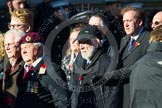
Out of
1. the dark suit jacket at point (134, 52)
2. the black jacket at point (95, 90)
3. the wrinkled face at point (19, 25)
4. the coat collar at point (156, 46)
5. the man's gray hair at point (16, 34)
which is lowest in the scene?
the black jacket at point (95, 90)

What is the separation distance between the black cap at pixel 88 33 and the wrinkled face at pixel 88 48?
0.18 feet

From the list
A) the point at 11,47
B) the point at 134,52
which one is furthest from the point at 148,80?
the point at 11,47

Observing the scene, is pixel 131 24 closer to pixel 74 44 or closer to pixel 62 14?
pixel 74 44

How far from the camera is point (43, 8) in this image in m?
11.1

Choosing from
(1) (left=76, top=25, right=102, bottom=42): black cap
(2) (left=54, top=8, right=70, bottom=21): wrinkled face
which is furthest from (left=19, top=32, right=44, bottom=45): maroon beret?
(2) (left=54, top=8, right=70, bottom=21): wrinkled face

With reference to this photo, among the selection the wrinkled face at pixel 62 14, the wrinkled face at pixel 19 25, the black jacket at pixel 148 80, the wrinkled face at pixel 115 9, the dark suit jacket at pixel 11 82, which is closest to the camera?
the black jacket at pixel 148 80

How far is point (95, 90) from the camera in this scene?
8070mm

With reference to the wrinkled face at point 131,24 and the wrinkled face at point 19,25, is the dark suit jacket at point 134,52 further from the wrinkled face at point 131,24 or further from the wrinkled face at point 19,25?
the wrinkled face at point 19,25

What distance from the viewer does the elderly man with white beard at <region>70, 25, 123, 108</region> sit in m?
8.04

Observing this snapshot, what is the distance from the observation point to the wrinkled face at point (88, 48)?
804 centimetres

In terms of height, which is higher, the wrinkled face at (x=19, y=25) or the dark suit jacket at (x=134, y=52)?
the wrinkled face at (x=19, y=25)

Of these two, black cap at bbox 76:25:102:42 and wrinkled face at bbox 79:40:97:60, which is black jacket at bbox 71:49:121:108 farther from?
black cap at bbox 76:25:102:42

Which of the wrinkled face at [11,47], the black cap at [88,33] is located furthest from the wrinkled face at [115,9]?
the wrinkled face at [11,47]

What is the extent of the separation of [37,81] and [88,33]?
104 cm
